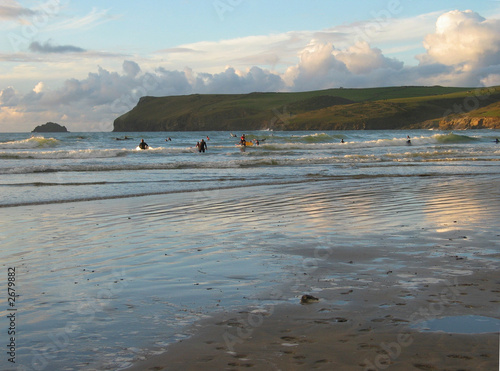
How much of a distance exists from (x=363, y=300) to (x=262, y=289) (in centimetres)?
124

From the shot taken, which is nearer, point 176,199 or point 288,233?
point 288,233

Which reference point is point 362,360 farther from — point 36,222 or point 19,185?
point 19,185

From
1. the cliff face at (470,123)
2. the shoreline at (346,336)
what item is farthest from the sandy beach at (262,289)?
the cliff face at (470,123)

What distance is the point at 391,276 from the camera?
22.0 ft

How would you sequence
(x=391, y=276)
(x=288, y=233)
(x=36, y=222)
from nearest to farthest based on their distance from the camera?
(x=391, y=276)
(x=288, y=233)
(x=36, y=222)

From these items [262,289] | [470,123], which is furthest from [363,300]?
[470,123]

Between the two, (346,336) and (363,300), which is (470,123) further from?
(346,336)

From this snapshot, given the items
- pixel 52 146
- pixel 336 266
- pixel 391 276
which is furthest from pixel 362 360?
pixel 52 146

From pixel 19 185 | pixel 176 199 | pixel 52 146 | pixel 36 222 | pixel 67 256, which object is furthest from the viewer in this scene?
pixel 52 146

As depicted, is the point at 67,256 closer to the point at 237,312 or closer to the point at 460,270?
the point at 237,312

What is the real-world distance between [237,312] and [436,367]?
6.98 ft

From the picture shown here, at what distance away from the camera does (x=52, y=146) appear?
76.2m

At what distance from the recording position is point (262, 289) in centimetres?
623

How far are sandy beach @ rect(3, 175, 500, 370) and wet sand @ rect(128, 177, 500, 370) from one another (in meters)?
0.02
